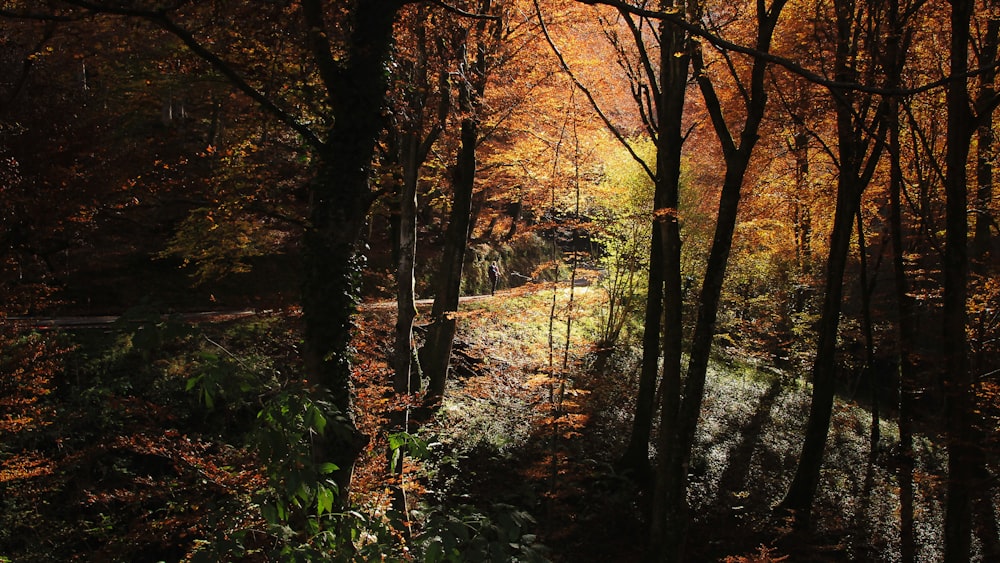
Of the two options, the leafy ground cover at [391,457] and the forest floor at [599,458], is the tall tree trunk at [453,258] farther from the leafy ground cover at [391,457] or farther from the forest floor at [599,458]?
the leafy ground cover at [391,457]

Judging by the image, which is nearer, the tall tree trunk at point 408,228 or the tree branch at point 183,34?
the tree branch at point 183,34

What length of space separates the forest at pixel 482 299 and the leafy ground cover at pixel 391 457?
6 cm

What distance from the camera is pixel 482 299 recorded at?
2117cm

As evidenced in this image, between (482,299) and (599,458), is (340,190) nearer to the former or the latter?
(599,458)

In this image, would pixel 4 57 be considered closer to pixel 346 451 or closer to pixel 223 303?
pixel 223 303

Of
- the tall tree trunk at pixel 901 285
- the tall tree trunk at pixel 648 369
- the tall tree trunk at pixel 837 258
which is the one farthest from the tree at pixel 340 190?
the tall tree trunk at pixel 648 369

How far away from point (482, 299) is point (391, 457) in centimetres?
1682

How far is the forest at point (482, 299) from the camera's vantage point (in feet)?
12.8

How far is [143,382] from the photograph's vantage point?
1118cm

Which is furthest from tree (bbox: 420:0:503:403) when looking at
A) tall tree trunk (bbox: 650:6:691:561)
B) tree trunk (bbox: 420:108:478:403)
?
tall tree trunk (bbox: 650:6:691:561)

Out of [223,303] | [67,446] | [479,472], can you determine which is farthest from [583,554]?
[223,303]

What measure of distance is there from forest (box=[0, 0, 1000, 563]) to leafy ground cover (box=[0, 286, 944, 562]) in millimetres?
61

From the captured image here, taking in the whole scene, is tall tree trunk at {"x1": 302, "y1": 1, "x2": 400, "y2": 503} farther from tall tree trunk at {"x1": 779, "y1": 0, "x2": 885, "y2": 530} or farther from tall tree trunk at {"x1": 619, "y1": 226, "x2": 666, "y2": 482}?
tall tree trunk at {"x1": 619, "y1": 226, "x2": 666, "y2": 482}

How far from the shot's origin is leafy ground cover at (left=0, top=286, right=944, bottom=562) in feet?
11.9
